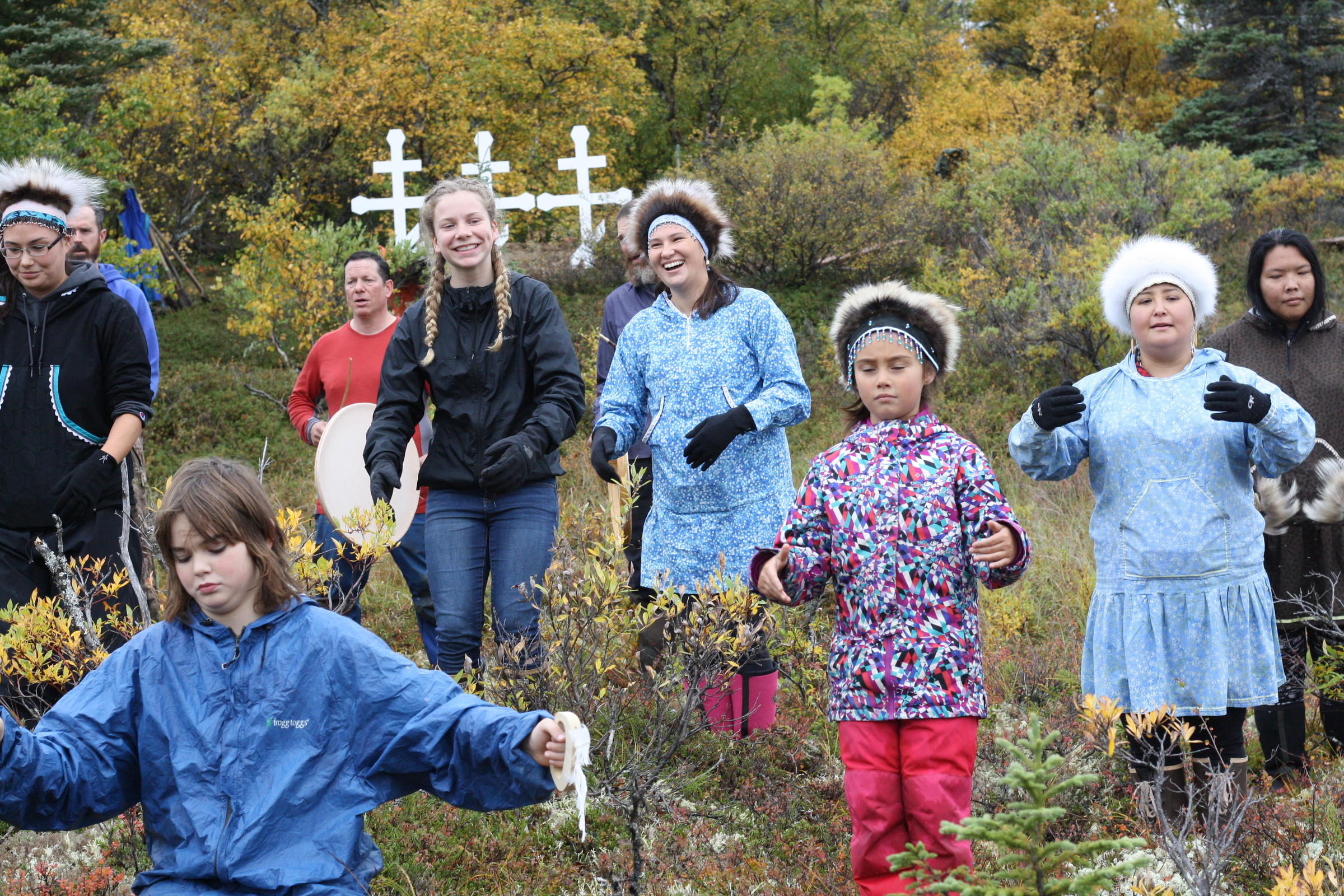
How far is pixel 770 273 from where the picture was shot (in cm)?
1622

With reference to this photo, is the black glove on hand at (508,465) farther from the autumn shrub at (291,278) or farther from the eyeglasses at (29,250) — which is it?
the autumn shrub at (291,278)

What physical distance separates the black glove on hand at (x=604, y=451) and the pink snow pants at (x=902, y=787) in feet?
4.00

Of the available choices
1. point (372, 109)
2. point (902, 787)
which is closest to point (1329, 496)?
point (902, 787)

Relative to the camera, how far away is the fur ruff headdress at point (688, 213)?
4.49m

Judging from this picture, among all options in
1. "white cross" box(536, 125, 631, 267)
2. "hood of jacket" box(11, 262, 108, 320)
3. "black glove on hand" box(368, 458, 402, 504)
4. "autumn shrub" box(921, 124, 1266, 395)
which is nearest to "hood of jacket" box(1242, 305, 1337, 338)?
"black glove on hand" box(368, 458, 402, 504)

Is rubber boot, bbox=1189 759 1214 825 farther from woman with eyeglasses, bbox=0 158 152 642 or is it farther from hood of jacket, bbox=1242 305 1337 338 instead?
woman with eyeglasses, bbox=0 158 152 642

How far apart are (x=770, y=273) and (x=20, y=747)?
14.3 metres

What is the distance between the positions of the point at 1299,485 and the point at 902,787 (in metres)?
2.09

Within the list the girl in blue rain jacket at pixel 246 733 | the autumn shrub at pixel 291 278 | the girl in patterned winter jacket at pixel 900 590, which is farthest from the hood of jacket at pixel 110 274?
the autumn shrub at pixel 291 278

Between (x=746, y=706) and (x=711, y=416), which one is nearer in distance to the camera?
(x=711, y=416)

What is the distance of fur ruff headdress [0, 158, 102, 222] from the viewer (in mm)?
4395

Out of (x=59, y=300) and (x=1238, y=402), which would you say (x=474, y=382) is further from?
(x=1238, y=402)

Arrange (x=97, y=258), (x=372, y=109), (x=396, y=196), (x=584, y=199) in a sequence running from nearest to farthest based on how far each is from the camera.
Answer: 1. (x=97, y=258)
2. (x=396, y=196)
3. (x=584, y=199)
4. (x=372, y=109)

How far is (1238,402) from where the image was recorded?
134 inches
